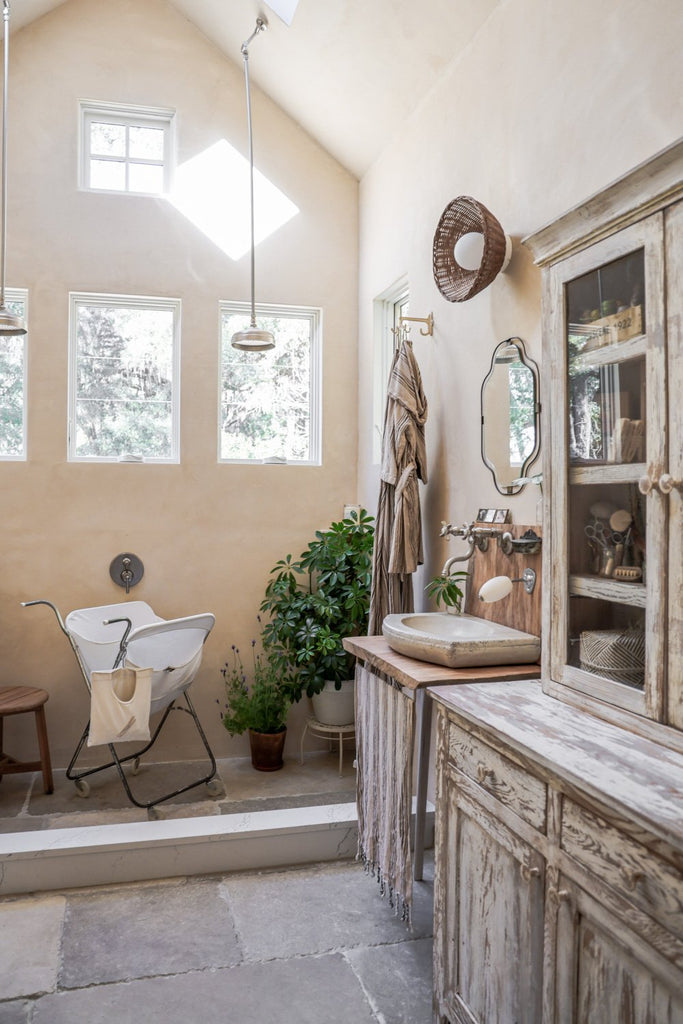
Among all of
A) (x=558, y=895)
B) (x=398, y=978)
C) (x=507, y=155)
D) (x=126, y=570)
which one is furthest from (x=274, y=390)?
(x=558, y=895)

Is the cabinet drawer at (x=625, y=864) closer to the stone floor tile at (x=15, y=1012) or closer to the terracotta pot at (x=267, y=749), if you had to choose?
the stone floor tile at (x=15, y=1012)

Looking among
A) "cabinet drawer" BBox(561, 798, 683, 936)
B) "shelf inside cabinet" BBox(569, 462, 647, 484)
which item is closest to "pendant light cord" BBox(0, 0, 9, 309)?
"shelf inside cabinet" BBox(569, 462, 647, 484)

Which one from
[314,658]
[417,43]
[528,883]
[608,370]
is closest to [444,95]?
[417,43]

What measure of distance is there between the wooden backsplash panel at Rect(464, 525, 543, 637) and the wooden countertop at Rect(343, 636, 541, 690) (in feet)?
0.63

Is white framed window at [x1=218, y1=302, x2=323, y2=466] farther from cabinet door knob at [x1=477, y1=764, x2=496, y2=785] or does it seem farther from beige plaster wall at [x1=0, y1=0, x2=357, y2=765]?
cabinet door knob at [x1=477, y1=764, x2=496, y2=785]

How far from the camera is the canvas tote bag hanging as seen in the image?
133 inches

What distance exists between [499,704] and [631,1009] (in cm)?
72

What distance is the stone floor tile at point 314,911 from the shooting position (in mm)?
2531

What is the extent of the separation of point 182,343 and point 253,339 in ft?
2.88

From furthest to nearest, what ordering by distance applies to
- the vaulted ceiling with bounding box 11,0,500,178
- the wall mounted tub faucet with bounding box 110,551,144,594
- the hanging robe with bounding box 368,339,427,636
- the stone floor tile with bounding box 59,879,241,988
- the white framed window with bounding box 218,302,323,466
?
the white framed window with bounding box 218,302,323,466 → the wall mounted tub faucet with bounding box 110,551,144,594 → the hanging robe with bounding box 368,339,427,636 → the vaulted ceiling with bounding box 11,0,500,178 → the stone floor tile with bounding box 59,879,241,988

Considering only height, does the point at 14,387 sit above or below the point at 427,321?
below

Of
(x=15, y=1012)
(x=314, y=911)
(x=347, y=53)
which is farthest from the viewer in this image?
(x=347, y=53)

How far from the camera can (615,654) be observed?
1.71 metres

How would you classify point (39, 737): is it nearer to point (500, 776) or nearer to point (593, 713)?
point (500, 776)
